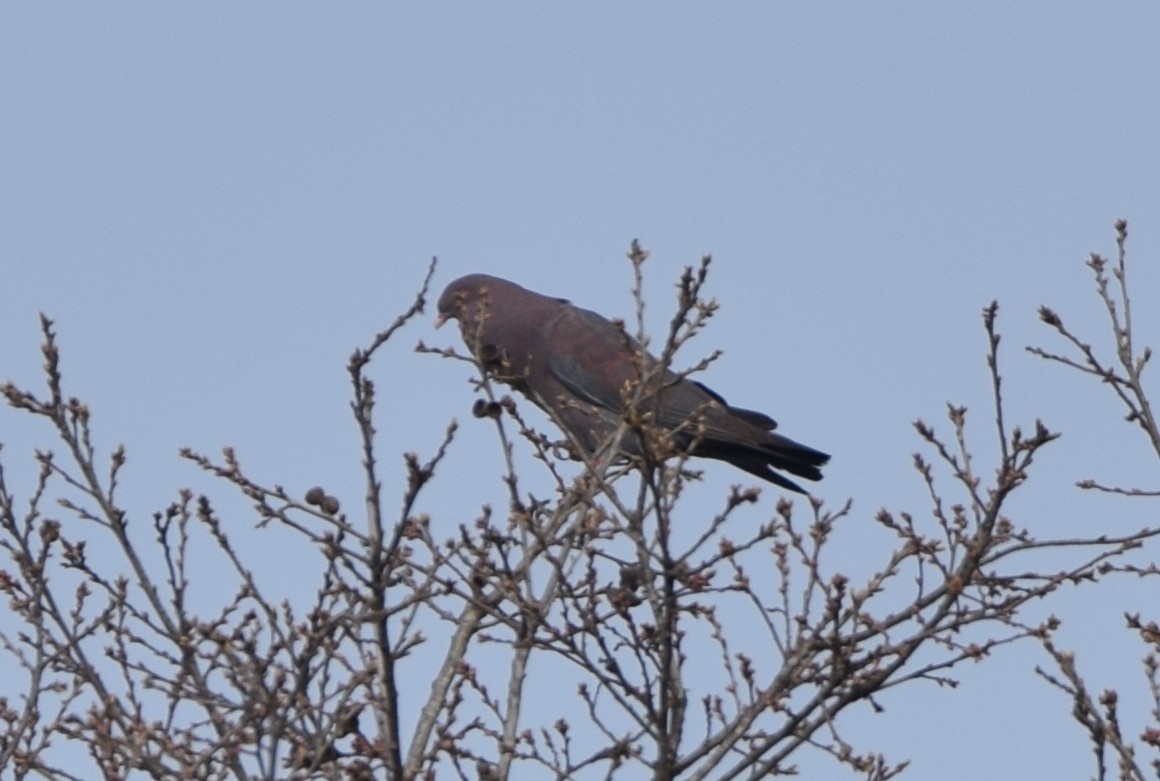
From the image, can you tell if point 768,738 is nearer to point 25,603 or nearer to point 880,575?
point 880,575

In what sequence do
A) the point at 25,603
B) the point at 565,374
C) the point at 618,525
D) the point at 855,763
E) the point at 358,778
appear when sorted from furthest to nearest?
the point at 565,374 → the point at 25,603 → the point at 855,763 → the point at 618,525 → the point at 358,778

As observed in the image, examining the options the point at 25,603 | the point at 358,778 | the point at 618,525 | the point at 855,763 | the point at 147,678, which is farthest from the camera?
the point at 25,603

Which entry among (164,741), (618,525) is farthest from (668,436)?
(164,741)

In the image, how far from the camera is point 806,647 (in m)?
3.32

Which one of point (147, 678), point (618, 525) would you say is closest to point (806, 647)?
point (618, 525)

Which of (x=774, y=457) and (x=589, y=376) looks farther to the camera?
(x=589, y=376)

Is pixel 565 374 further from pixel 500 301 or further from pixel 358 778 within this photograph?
pixel 358 778

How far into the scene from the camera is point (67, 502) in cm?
408

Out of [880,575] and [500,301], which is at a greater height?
[500,301]

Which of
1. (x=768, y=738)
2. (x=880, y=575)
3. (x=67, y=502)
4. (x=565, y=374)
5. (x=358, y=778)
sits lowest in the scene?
(x=358, y=778)

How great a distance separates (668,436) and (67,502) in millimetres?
1772

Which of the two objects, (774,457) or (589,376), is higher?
(589,376)

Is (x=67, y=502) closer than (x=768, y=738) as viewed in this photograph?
No

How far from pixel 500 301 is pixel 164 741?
14.4ft
